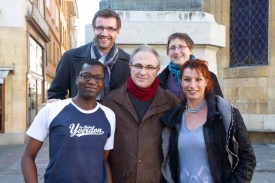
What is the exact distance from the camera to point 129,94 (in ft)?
9.23

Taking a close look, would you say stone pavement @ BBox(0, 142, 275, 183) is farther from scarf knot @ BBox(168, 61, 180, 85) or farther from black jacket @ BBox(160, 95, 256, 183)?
black jacket @ BBox(160, 95, 256, 183)

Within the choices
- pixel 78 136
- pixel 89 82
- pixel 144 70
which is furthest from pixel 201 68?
pixel 78 136

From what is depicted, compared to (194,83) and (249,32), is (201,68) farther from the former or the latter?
(249,32)

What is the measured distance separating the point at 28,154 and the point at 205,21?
7.81 feet

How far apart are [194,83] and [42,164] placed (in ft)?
20.6

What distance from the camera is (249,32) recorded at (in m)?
12.2

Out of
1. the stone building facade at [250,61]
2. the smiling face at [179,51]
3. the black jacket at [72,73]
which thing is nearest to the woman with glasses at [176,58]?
the smiling face at [179,51]

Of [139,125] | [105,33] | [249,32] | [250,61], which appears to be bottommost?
[139,125]

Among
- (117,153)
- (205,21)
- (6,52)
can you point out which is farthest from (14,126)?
(117,153)

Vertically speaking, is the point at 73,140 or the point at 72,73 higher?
the point at 72,73

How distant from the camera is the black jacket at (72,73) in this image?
3.03m

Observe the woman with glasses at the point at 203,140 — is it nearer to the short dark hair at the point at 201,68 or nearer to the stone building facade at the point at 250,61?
the short dark hair at the point at 201,68

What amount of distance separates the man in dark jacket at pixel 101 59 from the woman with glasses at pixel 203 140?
544mm

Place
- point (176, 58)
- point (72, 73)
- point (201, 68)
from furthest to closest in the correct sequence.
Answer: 1. point (176, 58)
2. point (72, 73)
3. point (201, 68)
